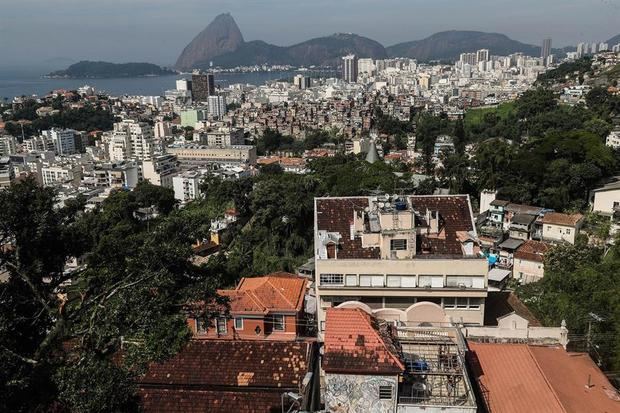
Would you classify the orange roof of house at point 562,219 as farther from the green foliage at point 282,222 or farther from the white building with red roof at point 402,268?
the white building with red roof at point 402,268

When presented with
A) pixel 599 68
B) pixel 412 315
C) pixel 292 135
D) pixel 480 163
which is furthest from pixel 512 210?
pixel 599 68

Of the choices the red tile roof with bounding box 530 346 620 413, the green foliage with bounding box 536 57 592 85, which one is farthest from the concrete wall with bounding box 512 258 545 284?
the green foliage with bounding box 536 57 592 85

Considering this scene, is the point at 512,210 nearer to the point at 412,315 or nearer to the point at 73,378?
the point at 412,315

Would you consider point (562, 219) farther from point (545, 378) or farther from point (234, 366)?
point (234, 366)

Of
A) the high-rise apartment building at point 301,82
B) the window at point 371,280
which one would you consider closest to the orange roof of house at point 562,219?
the window at point 371,280

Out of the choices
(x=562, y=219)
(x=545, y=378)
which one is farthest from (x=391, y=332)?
(x=562, y=219)
